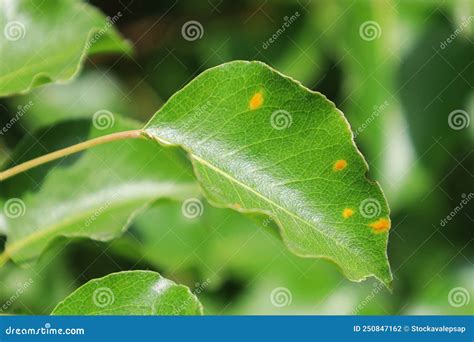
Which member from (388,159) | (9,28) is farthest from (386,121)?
(9,28)

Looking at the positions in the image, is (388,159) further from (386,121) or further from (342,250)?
(342,250)

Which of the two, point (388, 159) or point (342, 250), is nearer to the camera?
point (342, 250)

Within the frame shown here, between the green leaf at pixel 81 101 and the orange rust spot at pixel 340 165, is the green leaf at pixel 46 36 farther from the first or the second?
the orange rust spot at pixel 340 165

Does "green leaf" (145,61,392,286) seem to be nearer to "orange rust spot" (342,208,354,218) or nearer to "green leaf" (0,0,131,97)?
"orange rust spot" (342,208,354,218)

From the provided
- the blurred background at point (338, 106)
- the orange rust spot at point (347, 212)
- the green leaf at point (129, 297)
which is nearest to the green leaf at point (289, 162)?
the orange rust spot at point (347, 212)

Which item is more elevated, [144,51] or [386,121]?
[386,121]

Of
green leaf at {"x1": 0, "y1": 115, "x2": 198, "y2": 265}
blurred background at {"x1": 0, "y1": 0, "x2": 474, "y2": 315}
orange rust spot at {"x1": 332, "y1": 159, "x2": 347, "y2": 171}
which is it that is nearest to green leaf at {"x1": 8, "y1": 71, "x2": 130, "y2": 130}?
blurred background at {"x1": 0, "y1": 0, "x2": 474, "y2": 315}
